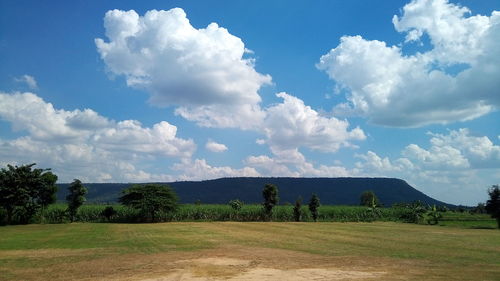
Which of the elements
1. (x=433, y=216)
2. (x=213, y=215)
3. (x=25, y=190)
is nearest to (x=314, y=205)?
(x=213, y=215)

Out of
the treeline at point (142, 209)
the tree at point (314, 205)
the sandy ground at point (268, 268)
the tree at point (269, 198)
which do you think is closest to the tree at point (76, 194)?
the treeline at point (142, 209)

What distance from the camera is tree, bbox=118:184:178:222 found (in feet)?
187

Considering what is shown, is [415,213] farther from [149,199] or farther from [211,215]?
[149,199]

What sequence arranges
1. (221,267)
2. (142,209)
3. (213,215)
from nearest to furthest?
(221,267)
(142,209)
(213,215)

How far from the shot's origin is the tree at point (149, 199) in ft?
187

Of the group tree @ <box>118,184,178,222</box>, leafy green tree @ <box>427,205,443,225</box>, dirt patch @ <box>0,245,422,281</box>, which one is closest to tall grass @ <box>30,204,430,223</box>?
tree @ <box>118,184,178,222</box>

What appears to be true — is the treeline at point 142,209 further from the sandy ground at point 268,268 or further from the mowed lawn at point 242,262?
the sandy ground at point 268,268

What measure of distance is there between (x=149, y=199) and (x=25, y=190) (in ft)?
50.5

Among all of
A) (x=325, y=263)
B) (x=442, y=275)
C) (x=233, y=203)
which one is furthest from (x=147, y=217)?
(x=442, y=275)

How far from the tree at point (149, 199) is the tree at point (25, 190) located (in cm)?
982

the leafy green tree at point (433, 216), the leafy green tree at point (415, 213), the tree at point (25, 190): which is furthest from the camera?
the leafy green tree at point (415, 213)

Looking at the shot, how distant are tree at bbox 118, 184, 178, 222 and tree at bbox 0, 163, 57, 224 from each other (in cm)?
982

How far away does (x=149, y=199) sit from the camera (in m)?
57.1

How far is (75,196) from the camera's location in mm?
53656
